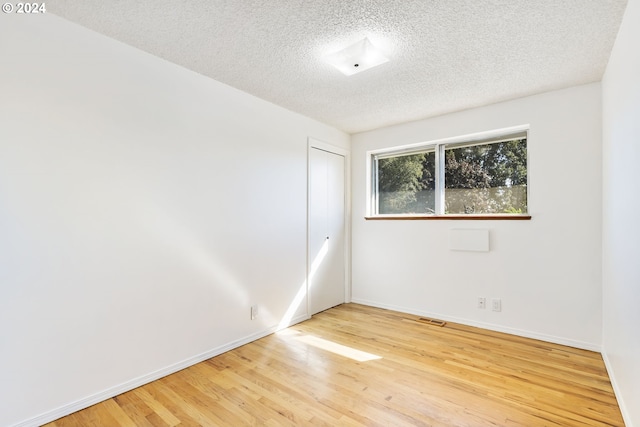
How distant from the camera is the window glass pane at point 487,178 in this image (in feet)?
10.5

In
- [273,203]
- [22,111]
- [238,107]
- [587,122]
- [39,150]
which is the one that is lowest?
[273,203]

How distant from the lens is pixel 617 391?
200cm

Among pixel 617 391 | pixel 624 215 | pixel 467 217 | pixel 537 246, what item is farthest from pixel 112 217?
pixel 537 246

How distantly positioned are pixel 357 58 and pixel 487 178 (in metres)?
2.07

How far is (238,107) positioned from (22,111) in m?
1.52

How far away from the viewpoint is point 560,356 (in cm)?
261

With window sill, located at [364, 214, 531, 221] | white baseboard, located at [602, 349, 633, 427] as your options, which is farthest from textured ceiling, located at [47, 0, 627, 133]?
white baseboard, located at [602, 349, 633, 427]

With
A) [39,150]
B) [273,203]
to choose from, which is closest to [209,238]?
[273,203]

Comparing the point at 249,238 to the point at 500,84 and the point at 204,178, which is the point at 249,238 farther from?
the point at 500,84

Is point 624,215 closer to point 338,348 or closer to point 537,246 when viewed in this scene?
point 537,246

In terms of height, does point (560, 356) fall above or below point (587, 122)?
below

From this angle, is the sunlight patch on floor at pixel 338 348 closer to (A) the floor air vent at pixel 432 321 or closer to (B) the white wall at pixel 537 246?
(A) the floor air vent at pixel 432 321

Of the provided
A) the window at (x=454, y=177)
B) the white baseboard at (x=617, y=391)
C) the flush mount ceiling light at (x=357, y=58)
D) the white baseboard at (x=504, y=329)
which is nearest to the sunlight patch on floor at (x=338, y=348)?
the white baseboard at (x=504, y=329)

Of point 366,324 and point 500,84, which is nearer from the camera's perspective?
point 500,84
